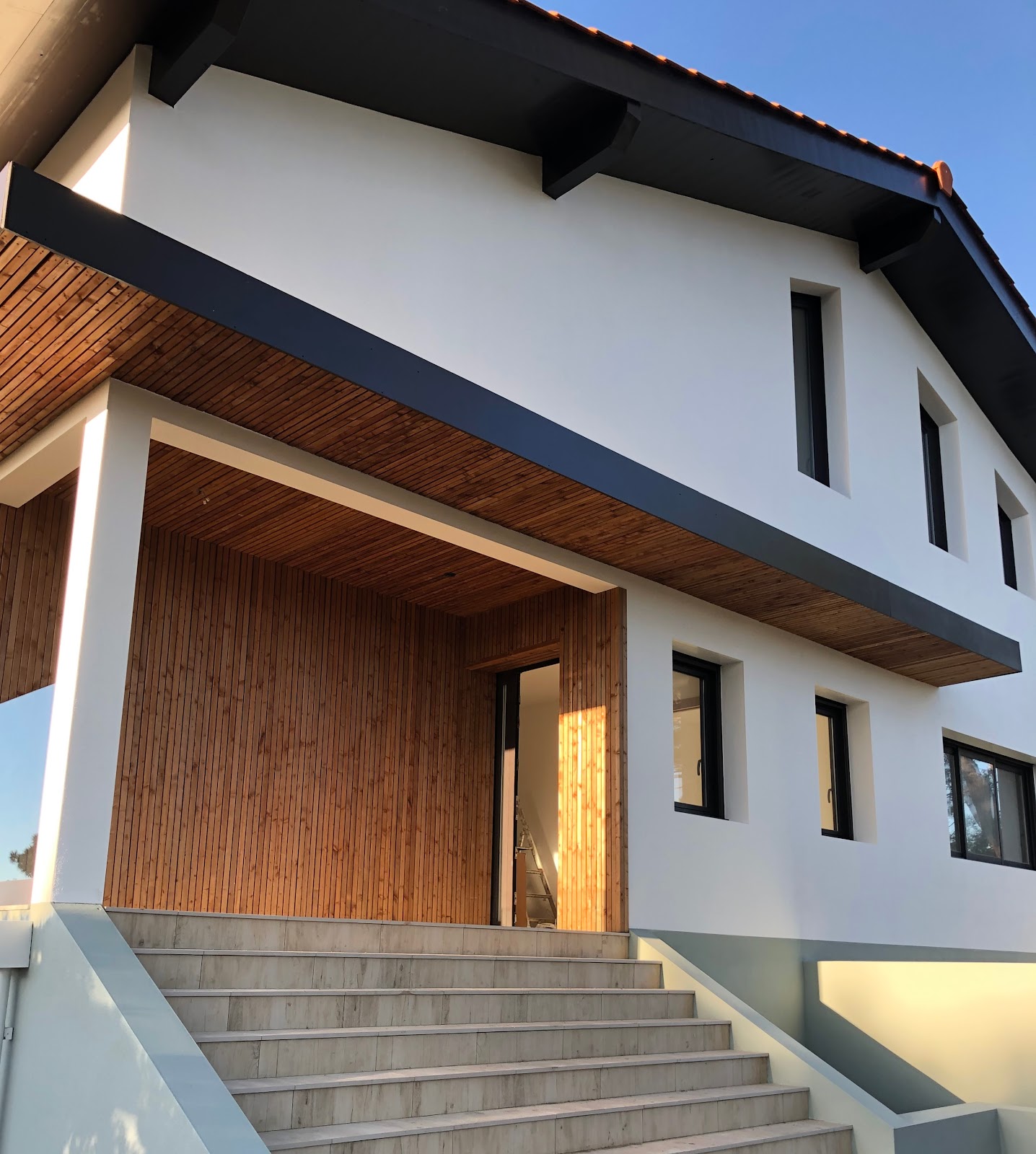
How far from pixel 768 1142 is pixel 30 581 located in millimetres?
5021

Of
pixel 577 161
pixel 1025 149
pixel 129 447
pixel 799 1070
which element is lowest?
pixel 799 1070

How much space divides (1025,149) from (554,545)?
70.7 ft

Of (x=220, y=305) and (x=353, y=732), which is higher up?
(x=220, y=305)

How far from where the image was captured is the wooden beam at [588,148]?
6773 millimetres

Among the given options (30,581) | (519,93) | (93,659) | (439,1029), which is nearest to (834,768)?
(439,1029)

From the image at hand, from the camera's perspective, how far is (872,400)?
10070mm

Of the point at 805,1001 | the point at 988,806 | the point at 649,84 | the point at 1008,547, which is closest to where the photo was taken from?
the point at 649,84

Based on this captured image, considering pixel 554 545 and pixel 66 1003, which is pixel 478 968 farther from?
pixel 554 545

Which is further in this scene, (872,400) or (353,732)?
(872,400)

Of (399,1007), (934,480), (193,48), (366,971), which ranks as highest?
(934,480)

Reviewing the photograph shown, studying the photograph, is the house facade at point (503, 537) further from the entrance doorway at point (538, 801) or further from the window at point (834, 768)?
the entrance doorway at point (538, 801)

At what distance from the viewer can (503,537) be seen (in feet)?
23.8

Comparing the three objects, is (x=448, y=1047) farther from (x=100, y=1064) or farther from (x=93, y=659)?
(x=93, y=659)

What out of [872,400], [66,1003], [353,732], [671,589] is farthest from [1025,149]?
[66,1003]
